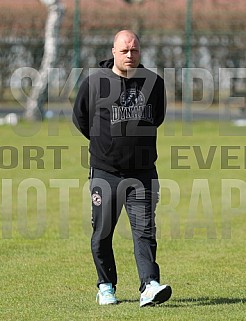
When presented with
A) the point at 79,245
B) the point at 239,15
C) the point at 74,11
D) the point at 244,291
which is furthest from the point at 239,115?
the point at 244,291

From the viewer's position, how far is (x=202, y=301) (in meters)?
7.39

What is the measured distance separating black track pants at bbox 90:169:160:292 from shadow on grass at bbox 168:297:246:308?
300mm

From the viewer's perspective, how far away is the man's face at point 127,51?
6.91 m

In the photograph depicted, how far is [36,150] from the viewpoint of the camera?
19422 millimetres

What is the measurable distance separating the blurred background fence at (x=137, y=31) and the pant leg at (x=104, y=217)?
20.3 metres

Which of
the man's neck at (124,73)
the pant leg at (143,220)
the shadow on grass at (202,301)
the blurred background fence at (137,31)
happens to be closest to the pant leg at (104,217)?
the pant leg at (143,220)

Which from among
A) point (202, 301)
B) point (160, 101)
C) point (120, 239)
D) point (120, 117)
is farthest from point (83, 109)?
point (120, 239)

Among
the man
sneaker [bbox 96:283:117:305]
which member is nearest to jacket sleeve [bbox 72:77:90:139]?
the man

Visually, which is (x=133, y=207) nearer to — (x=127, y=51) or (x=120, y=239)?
(x=127, y=51)

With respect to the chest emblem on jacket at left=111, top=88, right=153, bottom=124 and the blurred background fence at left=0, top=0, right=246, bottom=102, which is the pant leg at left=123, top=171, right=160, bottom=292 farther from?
the blurred background fence at left=0, top=0, right=246, bottom=102

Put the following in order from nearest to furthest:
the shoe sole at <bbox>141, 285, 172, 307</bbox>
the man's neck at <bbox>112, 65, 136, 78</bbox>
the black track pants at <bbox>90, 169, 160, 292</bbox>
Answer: the shoe sole at <bbox>141, 285, 172, 307</bbox>
the man's neck at <bbox>112, 65, 136, 78</bbox>
the black track pants at <bbox>90, 169, 160, 292</bbox>

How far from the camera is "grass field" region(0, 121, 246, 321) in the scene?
7199 mm

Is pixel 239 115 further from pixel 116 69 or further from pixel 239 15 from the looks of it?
pixel 116 69

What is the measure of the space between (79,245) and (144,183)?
122 inches
